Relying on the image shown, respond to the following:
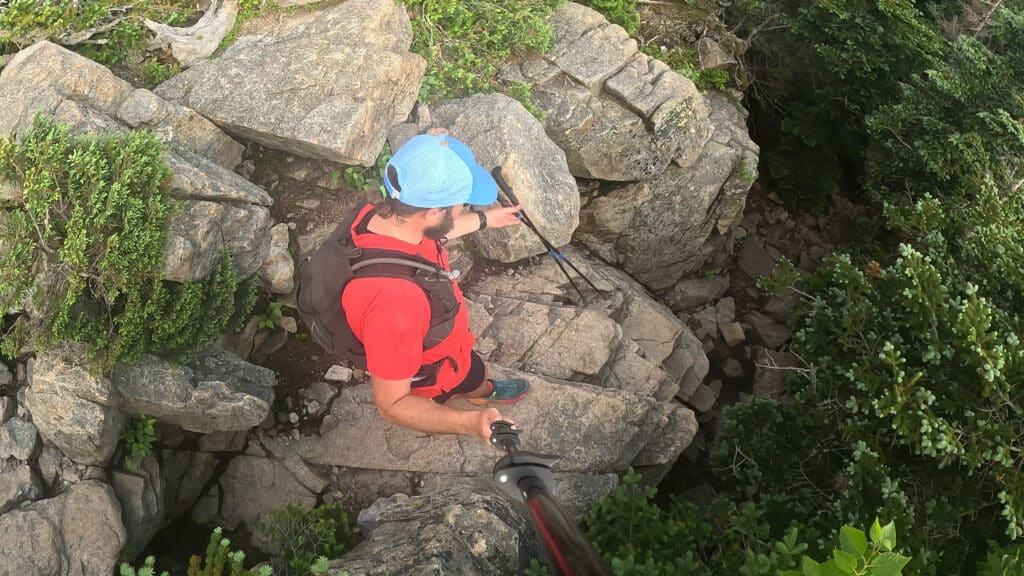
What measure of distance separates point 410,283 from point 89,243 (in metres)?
2.76

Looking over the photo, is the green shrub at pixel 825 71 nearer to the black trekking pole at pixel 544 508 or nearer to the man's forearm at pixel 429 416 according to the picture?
the man's forearm at pixel 429 416

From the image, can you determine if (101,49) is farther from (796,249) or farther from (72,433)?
(796,249)

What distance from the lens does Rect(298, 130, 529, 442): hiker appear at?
4.43 metres

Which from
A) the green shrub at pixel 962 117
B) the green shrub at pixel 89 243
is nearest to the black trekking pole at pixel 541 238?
the green shrub at pixel 89 243

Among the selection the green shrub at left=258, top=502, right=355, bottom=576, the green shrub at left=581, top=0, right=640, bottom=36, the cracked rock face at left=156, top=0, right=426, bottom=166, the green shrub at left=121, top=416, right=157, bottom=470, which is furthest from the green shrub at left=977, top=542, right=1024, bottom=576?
the green shrub at left=581, top=0, right=640, bottom=36

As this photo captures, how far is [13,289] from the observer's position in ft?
16.6

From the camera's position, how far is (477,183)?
5160mm

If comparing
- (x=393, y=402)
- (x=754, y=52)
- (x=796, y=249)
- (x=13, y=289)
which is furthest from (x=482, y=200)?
(x=796, y=249)

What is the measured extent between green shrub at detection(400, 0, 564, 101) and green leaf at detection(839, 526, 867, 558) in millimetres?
7204

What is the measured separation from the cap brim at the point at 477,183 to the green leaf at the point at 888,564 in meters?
3.60

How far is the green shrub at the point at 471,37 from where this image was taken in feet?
27.6

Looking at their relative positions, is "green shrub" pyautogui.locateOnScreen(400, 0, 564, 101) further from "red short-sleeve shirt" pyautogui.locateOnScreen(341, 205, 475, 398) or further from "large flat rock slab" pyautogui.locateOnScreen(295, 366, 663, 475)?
"red short-sleeve shirt" pyautogui.locateOnScreen(341, 205, 475, 398)

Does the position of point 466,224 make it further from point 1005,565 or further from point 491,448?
point 1005,565

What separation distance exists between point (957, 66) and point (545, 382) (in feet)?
25.7
